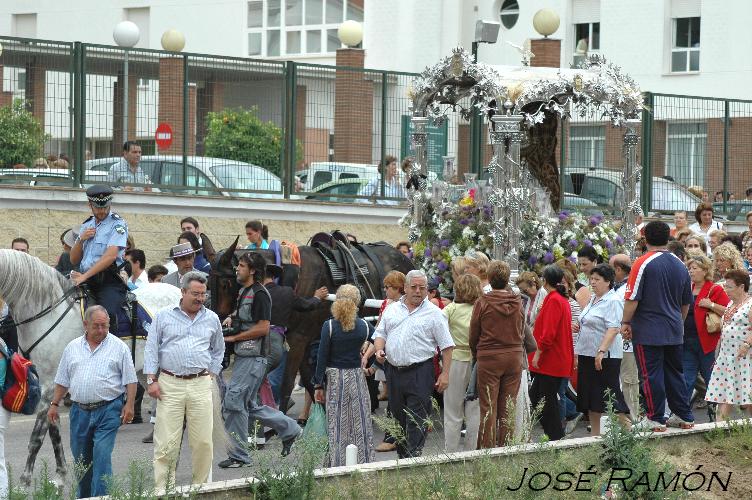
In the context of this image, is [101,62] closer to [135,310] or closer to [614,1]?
[135,310]

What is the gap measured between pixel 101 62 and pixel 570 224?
23.9 feet

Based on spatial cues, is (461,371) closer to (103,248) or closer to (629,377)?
(629,377)

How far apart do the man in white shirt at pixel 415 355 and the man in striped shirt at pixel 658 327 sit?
163 centimetres

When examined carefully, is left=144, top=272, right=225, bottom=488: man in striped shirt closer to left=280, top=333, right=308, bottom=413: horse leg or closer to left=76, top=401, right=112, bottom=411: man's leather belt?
left=76, top=401, right=112, bottom=411: man's leather belt

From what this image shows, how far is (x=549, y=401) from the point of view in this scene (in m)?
13.5

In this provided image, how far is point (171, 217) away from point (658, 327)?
32.2 feet

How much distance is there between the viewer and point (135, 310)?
1443cm

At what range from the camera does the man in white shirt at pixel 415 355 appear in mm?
12430

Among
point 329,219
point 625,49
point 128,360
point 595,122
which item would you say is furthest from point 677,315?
point 625,49

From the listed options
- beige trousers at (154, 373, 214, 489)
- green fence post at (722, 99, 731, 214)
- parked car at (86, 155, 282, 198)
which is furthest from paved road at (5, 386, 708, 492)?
green fence post at (722, 99, 731, 214)

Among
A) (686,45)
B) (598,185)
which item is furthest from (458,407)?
(686,45)

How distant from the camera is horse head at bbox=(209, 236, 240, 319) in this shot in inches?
527

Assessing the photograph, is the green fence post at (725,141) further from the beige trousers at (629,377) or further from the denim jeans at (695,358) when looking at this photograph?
the beige trousers at (629,377)

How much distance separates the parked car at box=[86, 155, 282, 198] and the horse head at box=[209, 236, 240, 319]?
717cm
